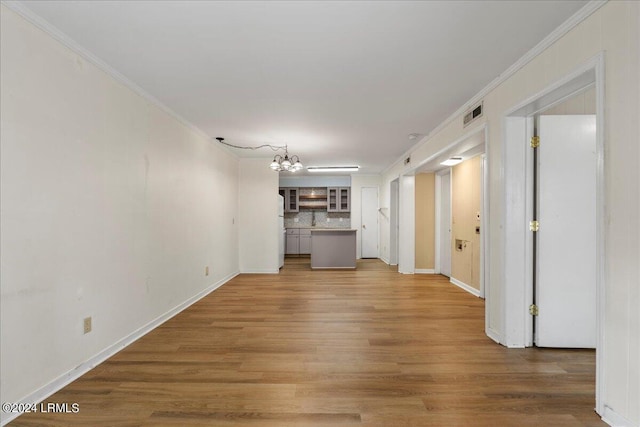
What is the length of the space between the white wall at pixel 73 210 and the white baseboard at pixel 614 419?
363 centimetres

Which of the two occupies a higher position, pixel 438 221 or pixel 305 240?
pixel 438 221

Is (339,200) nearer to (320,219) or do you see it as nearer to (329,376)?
(320,219)

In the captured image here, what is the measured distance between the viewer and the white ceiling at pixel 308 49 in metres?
1.94

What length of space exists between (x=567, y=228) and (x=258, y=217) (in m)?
5.43

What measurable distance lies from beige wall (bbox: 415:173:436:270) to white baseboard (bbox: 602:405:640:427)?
5.06m

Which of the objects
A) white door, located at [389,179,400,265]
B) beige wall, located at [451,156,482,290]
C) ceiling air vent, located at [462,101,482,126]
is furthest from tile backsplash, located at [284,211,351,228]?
ceiling air vent, located at [462,101,482,126]

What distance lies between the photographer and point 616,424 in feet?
5.74

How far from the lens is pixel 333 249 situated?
24.9 feet

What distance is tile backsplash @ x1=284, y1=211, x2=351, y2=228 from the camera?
33.6 ft

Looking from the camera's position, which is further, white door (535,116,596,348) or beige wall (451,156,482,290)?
beige wall (451,156,482,290)

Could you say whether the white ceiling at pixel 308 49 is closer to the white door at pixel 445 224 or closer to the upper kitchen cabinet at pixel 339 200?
the white door at pixel 445 224

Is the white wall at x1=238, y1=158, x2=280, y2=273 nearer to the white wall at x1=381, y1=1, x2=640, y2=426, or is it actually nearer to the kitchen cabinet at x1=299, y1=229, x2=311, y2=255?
the kitchen cabinet at x1=299, y1=229, x2=311, y2=255

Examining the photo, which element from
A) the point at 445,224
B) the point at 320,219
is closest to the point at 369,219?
the point at 320,219

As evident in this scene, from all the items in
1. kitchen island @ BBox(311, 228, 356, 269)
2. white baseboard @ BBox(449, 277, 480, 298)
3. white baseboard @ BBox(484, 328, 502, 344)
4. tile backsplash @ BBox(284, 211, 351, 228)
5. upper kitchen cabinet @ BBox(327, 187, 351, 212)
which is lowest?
white baseboard @ BBox(449, 277, 480, 298)
